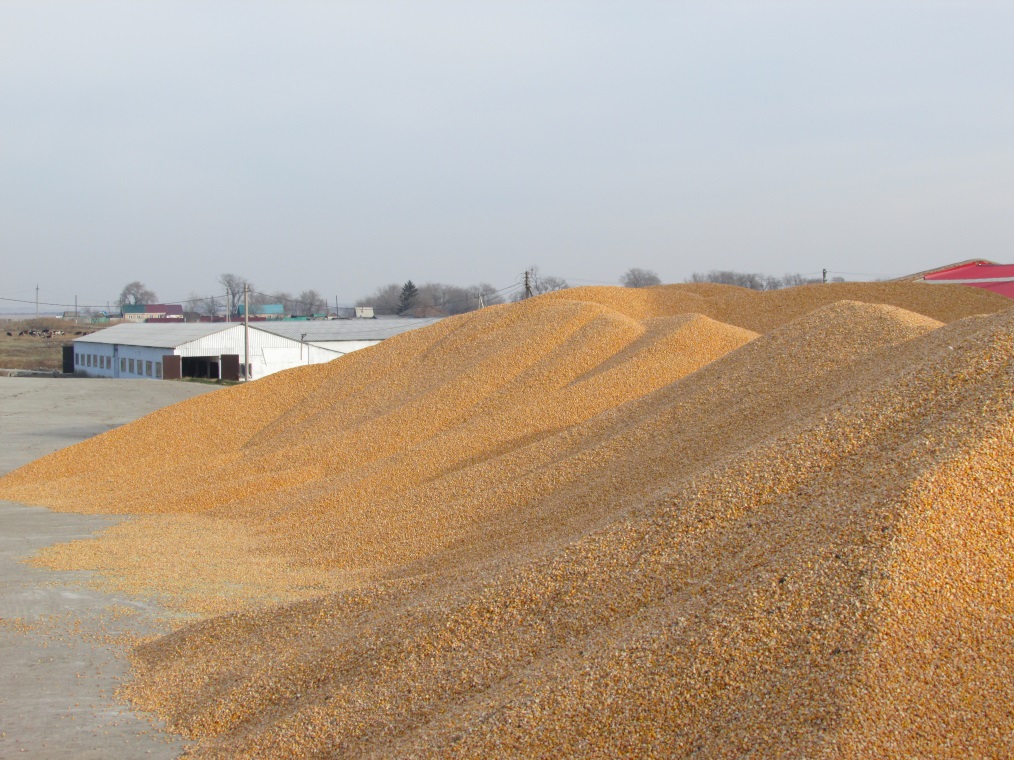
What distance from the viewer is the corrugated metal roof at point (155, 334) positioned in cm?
3834

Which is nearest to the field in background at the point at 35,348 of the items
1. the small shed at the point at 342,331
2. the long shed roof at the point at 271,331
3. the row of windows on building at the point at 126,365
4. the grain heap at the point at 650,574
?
the row of windows on building at the point at 126,365

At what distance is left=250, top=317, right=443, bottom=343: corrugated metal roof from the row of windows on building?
4469mm

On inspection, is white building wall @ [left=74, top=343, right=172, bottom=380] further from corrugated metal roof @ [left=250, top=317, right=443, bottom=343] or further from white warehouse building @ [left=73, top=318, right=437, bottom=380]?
corrugated metal roof @ [left=250, top=317, right=443, bottom=343]

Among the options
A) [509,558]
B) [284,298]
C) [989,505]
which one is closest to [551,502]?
[509,558]

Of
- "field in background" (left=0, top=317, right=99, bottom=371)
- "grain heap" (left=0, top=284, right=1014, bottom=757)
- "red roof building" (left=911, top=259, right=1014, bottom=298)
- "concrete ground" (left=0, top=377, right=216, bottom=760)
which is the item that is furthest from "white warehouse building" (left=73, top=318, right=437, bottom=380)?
"grain heap" (left=0, top=284, right=1014, bottom=757)

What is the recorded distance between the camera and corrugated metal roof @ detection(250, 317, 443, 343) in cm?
4222

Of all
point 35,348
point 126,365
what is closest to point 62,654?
point 126,365

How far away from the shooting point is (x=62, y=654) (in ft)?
21.7

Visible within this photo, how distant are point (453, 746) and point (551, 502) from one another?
4.50m

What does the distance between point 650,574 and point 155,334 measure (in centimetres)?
4032

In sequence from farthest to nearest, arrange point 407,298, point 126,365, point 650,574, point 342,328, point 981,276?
point 407,298 < point 342,328 < point 126,365 < point 981,276 < point 650,574

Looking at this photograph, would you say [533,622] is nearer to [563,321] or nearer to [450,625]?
[450,625]

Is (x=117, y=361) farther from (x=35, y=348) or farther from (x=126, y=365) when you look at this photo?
(x=35, y=348)

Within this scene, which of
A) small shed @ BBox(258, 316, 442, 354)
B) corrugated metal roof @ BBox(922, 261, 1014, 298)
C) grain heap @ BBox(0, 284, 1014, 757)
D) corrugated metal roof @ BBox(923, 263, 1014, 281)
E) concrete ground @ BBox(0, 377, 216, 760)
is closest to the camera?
grain heap @ BBox(0, 284, 1014, 757)
